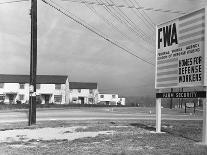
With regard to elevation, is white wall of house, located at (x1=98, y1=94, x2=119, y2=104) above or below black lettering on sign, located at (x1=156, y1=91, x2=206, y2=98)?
below

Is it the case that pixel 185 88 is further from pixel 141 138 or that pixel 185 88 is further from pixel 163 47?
pixel 141 138

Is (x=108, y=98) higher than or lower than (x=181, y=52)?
lower

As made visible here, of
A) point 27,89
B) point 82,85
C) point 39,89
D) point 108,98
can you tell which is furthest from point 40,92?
point 108,98

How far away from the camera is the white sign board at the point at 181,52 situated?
49.6 feet

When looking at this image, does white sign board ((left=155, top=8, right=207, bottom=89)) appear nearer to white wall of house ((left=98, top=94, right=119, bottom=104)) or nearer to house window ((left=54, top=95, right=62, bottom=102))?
house window ((left=54, top=95, right=62, bottom=102))

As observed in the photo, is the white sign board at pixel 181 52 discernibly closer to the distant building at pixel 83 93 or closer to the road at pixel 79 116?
the road at pixel 79 116

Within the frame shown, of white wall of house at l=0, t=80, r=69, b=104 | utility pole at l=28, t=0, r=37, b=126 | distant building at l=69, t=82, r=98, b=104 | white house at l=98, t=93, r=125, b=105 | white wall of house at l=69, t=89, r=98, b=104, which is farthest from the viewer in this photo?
white house at l=98, t=93, r=125, b=105

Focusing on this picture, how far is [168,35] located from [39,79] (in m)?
81.6

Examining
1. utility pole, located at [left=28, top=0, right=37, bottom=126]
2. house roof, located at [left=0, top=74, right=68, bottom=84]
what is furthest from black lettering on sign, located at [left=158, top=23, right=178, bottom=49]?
house roof, located at [left=0, top=74, right=68, bottom=84]

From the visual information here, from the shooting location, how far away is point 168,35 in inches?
687

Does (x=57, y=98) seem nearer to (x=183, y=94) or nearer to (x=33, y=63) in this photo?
(x=33, y=63)

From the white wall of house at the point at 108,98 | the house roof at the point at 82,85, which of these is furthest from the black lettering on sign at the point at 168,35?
the white wall of house at the point at 108,98

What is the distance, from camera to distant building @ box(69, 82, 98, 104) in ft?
352

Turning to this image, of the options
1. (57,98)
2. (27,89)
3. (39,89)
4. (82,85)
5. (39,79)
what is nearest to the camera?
(27,89)
